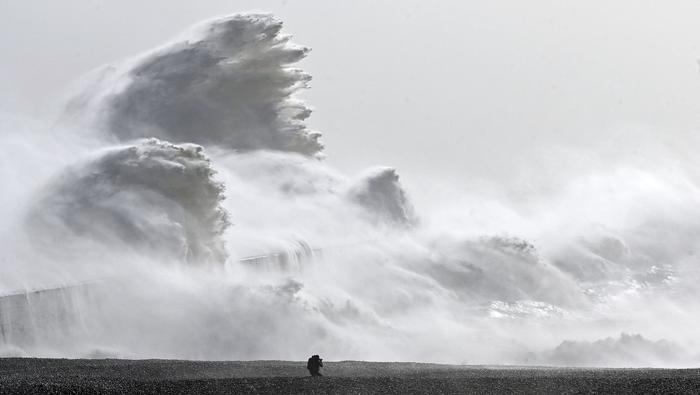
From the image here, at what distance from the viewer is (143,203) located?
1505 centimetres

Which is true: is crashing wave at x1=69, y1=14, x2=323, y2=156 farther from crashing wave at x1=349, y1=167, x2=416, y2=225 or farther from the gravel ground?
the gravel ground

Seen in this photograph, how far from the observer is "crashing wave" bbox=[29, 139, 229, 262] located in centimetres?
1452

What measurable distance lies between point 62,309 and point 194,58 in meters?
11.8

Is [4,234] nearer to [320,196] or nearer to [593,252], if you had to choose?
[320,196]

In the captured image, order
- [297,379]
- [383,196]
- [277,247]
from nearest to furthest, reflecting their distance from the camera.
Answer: [297,379], [277,247], [383,196]

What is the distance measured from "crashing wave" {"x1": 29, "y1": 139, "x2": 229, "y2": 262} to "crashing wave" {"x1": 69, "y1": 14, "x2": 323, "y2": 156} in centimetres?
622

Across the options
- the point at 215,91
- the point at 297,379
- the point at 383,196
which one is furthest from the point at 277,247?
the point at 297,379

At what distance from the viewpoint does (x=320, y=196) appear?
82.0 feet

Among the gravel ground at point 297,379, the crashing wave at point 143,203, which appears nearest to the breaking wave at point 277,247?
the crashing wave at point 143,203

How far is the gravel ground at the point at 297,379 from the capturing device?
24.2ft

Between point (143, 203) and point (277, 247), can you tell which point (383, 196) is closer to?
point (277, 247)

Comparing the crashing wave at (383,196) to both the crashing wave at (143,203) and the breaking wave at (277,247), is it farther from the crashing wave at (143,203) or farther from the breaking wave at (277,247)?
the crashing wave at (143,203)

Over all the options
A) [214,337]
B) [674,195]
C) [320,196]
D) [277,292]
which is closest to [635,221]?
[674,195]

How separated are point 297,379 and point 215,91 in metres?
16.6
